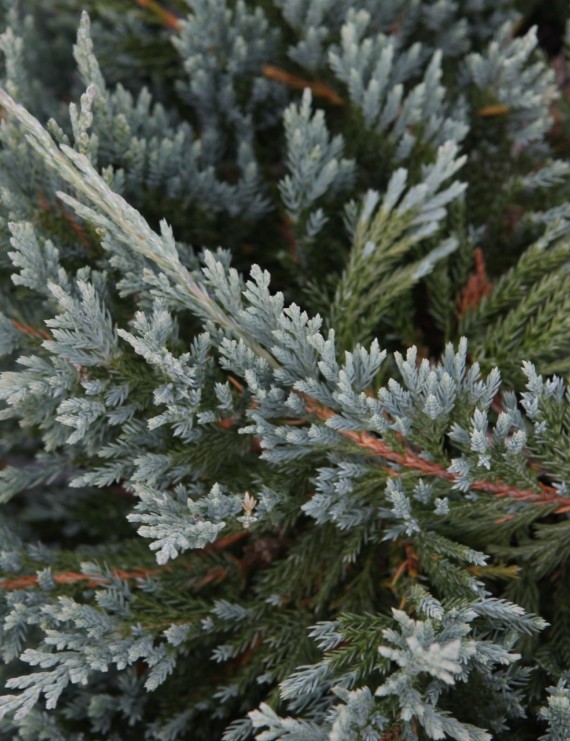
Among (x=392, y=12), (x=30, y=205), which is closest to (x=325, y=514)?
(x=30, y=205)

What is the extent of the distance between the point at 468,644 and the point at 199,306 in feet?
2.72

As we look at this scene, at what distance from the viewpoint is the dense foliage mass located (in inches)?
56.0

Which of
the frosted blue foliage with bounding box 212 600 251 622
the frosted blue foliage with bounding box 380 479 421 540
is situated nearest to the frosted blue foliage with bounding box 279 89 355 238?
the frosted blue foliage with bounding box 380 479 421 540

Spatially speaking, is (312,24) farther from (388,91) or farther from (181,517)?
(181,517)

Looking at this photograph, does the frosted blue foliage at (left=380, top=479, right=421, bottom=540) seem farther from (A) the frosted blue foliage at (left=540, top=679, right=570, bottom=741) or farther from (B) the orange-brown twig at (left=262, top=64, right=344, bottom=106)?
(B) the orange-brown twig at (left=262, top=64, right=344, bottom=106)

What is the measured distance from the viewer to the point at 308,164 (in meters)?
1.76

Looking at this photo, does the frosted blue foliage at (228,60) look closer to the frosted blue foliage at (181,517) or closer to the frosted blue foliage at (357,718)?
the frosted blue foliage at (181,517)

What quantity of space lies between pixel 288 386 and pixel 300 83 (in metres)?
1.03

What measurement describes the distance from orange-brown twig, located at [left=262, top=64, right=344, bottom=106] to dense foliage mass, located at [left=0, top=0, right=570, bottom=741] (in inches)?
0.5

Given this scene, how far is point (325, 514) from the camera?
1524mm

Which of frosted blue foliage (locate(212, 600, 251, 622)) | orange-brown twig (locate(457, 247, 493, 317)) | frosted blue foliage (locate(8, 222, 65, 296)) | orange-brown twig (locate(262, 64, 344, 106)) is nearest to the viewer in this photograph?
frosted blue foliage (locate(8, 222, 65, 296))

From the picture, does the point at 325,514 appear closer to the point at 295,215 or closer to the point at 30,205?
the point at 295,215

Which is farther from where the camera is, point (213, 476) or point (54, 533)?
point (54, 533)

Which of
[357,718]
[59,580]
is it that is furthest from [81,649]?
[357,718]
